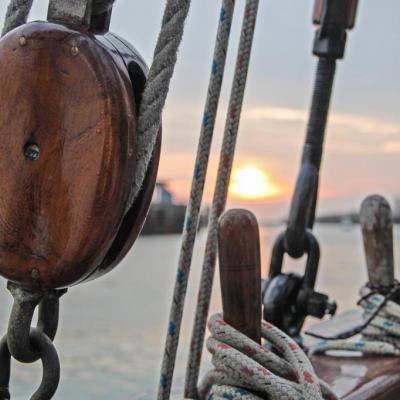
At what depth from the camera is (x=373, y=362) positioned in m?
1.29

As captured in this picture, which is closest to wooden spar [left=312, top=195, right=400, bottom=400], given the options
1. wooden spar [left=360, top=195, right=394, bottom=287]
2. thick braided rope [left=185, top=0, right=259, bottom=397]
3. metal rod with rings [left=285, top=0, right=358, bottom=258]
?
wooden spar [left=360, top=195, right=394, bottom=287]

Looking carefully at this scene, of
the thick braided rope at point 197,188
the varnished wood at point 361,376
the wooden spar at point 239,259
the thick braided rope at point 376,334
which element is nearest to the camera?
the wooden spar at point 239,259

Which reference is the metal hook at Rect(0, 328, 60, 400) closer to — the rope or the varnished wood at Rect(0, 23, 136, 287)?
the varnished wood at Rect(0, 23, 136, 287)

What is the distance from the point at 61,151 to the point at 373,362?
81 centimetres

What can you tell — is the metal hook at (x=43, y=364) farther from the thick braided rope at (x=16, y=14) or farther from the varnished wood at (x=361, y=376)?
the varnished wood at (x=361, y=376)

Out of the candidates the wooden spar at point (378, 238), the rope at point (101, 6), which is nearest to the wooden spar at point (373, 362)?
the wooden spar at point (378, 238)

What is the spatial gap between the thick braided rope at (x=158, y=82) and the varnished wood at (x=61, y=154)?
15mm

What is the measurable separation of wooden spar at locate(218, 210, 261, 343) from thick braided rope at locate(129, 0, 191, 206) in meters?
0.12

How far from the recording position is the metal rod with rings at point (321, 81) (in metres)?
1.39

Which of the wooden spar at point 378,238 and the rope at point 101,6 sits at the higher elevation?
the rope at point 101,6

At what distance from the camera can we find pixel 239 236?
0.77m

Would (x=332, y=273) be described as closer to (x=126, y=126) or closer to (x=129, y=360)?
(x=129, y=360)

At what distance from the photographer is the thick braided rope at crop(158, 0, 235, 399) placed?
96 cm

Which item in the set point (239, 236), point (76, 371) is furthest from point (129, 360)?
point (239, 236)
